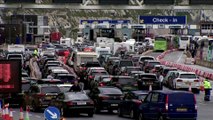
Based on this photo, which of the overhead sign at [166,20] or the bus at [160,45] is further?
the overhead sign at [166,20]

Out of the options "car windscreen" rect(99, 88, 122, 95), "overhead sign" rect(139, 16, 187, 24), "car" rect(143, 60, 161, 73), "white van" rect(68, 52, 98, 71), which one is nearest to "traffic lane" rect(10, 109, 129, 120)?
"car windscreen" rect(99, 88, 122, 95)

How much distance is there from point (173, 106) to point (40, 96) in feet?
32.4

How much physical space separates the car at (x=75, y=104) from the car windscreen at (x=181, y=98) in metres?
5.78

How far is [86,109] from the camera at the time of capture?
3334 cm

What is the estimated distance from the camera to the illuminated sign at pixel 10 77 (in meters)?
27.8

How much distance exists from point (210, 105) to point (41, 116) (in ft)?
37.2

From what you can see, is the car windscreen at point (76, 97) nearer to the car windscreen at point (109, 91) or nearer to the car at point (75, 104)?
the car at point (75, 104)

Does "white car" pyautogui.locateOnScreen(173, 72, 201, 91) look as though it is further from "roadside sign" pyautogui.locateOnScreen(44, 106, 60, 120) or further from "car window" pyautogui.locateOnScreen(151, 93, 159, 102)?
"roadside sign" pyautogui.locateOnScreen(44, 106, 60, 120)

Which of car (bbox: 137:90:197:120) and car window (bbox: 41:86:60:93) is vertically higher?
car (bbox: 137:90:197:120)

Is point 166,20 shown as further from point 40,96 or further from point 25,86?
point 40,96

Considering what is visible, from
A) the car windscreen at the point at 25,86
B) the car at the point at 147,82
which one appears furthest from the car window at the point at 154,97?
the car at the point at 147,82

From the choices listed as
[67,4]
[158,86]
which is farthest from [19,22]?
[158,86]

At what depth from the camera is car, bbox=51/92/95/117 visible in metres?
33.1

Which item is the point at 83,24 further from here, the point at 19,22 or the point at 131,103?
the point at 131,103
